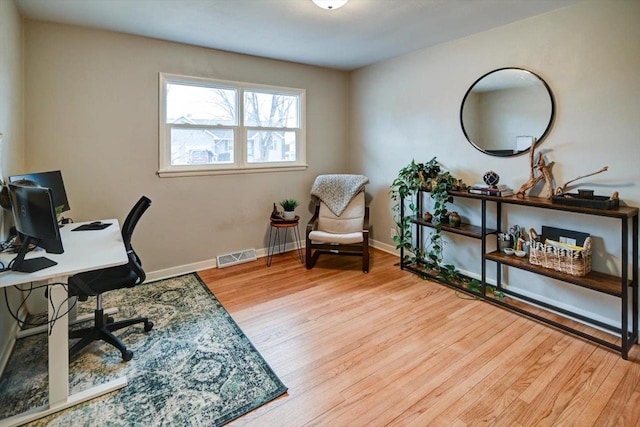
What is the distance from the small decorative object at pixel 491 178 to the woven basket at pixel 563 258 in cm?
63

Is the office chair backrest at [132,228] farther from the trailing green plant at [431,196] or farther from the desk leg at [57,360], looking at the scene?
the trailing green plant at [431,196]

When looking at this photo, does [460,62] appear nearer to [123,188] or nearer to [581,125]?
[581,125]

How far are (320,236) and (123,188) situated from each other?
2090mm

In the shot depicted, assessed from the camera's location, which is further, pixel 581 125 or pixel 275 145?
pixel 275 145

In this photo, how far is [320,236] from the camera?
370 cm

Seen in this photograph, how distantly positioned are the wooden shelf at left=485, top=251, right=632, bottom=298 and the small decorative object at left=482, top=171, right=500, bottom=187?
68 cm

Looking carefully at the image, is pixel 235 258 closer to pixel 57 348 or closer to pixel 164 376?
pixel 164 376

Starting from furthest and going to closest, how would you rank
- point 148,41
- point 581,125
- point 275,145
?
point 275,145, point 148,41, point 581,125

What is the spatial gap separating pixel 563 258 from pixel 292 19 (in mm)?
2892

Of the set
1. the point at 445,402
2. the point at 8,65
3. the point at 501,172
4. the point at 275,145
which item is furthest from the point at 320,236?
the point at 8,65

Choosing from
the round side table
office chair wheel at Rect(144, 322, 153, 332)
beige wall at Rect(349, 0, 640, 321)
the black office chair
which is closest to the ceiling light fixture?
beige wall at Rect(349, 0, 640, 321)

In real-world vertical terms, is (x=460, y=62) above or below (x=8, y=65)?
above

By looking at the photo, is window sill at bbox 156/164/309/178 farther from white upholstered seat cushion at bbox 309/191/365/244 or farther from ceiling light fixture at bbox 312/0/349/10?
ceiling light fixture at bbox 312/0/349/10

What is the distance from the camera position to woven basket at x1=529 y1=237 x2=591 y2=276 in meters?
2.36
